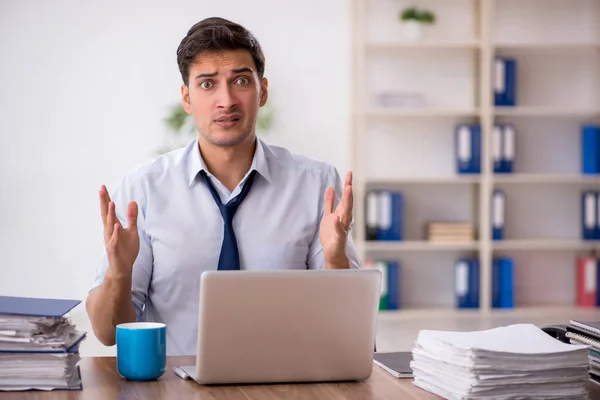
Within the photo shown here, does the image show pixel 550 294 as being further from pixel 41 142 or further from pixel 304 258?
pixel 304 258

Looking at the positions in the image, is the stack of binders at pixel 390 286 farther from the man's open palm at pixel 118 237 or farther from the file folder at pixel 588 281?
the man's open palm at pixel 118 237

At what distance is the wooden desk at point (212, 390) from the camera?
1.55 metres

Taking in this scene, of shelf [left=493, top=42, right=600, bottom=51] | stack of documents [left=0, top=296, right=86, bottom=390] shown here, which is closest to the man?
stack of documents [left=0, top=296, right=86, bottom=390]

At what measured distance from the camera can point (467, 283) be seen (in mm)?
5598

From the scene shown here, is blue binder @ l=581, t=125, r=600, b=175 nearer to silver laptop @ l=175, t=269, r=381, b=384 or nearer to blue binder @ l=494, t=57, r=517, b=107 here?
blue binder @ l=494, t=57, r=517, b=107

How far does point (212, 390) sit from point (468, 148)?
4215mm

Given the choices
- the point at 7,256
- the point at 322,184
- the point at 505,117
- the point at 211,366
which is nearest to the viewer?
the point at 211,366

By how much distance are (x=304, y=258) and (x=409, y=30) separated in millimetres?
3439

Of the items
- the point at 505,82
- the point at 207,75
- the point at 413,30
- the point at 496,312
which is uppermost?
the point at 413,30

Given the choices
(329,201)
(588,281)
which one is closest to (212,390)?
(329,201)

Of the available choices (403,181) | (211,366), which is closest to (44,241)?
(403,181)

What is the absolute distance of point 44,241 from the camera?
18.0 ft

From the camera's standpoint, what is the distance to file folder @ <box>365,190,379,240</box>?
5.49m

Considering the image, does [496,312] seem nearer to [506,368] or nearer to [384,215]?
[384,215]
